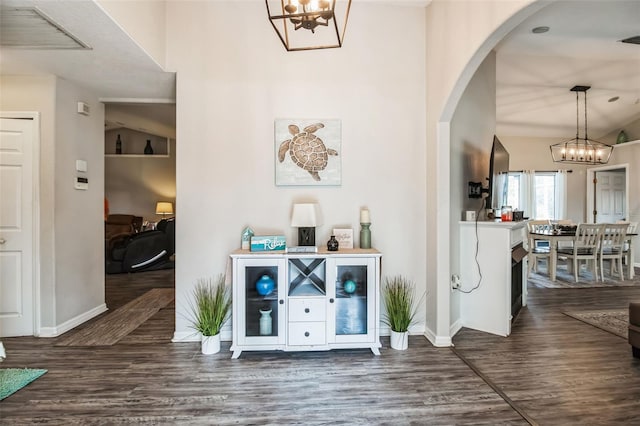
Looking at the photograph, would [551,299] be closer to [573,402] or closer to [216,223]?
[573,402]

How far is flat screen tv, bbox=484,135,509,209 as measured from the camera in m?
3.12

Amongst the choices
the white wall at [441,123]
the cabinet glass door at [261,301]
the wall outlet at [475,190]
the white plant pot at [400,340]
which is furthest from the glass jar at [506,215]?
the cabinet glass door at [261,301]

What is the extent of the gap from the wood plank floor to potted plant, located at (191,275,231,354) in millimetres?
133

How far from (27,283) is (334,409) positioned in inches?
124

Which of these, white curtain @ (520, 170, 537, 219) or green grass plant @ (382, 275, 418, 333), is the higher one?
white curtain @ (520, 170, 537, 219)

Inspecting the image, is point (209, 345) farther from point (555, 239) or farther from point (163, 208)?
point (163, 208)

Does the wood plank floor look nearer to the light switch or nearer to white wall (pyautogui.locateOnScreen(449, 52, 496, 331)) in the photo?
white wall (pyautogui.locateOnScreen(449, 52, 496, 331))

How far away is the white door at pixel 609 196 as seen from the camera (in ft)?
23.8

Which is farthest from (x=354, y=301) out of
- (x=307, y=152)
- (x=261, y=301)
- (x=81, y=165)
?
(x=81, y=165)

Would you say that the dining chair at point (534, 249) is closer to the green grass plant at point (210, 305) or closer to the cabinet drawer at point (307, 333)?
the cabinet drawer at point (307, 333)

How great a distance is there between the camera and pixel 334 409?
6.26ft

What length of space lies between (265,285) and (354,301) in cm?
76

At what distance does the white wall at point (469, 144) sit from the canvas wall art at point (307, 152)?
3.79ft

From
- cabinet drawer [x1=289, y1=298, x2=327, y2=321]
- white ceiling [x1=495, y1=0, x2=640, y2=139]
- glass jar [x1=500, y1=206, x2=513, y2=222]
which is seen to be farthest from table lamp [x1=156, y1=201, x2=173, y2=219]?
white ceiling [x1=495, y1=0, x2=640, y2=139]
